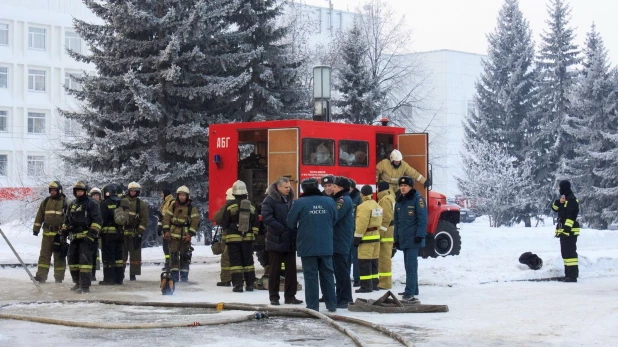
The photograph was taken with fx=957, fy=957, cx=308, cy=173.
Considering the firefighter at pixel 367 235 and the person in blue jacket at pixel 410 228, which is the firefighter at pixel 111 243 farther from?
the person in blue jacket at pixel 410 228

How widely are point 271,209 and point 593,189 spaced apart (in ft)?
124

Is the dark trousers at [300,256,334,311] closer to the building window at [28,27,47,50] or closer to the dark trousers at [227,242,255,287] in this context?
the dark trousers at [227,242,255,287]

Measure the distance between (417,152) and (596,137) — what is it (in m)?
29.6

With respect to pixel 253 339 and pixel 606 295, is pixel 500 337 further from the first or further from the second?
pixel 606 295

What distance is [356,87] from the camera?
1519 inches

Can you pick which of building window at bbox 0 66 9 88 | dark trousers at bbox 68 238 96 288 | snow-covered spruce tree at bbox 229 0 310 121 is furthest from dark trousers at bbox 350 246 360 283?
building window at bbox 0 66 9 88

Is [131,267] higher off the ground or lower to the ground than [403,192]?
lower

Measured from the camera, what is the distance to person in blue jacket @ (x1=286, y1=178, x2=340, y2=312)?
12836mm

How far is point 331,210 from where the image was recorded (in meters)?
13.0

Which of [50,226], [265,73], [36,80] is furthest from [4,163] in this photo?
[50,226]

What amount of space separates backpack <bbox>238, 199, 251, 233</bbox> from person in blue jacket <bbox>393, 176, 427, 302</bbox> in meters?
2.55

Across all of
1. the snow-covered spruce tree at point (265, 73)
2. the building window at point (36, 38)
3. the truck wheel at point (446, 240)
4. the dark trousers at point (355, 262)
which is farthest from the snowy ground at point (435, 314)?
the building window at point (36, 38)

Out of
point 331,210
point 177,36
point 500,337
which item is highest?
point 177,36

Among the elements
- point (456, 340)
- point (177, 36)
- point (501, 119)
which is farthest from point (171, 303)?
point (501, 119)
